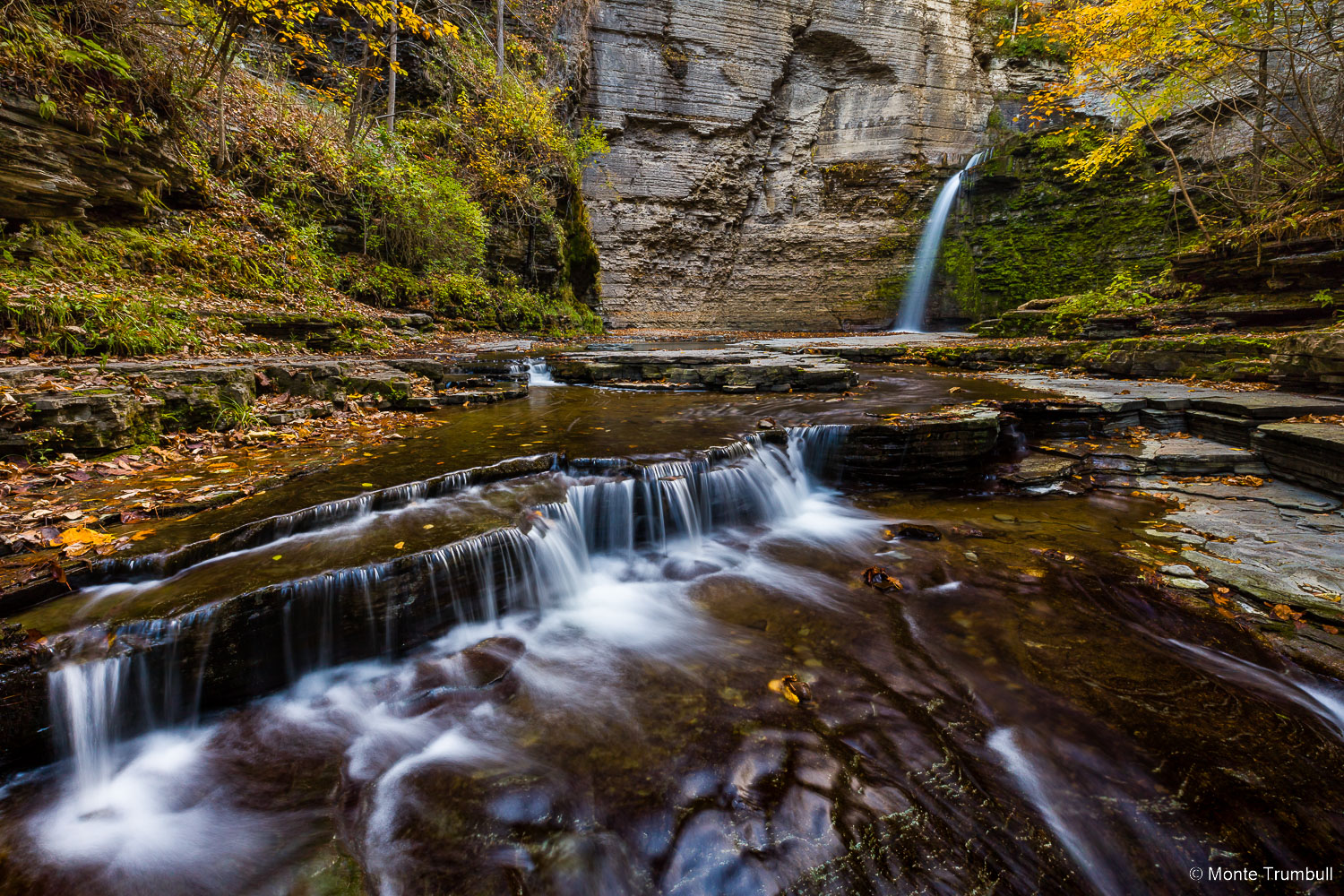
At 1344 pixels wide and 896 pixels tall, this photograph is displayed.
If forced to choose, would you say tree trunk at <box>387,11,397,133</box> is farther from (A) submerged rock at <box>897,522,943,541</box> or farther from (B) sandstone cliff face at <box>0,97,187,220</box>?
(A) submerged rock at <box>897,522,943,541</box>

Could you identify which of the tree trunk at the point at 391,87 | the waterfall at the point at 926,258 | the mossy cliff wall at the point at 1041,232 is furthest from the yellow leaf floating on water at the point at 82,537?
the waterfall at the point at 926,258

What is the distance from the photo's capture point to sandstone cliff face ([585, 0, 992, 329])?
63.3ft

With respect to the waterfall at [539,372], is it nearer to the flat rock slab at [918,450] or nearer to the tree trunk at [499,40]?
the flat rock slab at [918,450]

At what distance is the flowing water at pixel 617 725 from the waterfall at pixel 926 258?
65.1 ft

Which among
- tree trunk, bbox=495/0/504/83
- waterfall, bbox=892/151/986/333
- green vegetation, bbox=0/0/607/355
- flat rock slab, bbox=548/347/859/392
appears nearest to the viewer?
green vegetation, bbox=0/0/607/355

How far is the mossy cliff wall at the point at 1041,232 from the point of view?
52.2 ft

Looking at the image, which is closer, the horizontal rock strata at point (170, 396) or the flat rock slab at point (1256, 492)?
the horizontal rock strata at point (170, 396)

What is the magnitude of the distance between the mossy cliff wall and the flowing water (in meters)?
18.9

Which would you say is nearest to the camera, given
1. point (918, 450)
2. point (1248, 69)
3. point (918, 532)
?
point (918, 532)

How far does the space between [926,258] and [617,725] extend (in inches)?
900

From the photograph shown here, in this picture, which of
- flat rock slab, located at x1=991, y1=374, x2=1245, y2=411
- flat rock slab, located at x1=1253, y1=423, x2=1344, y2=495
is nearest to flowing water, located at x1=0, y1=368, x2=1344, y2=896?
flat rock slab, located at x1=1253, y1=423, x2=1344, y2=495

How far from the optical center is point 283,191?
9.31 m

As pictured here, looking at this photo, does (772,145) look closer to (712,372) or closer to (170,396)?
(712,372)

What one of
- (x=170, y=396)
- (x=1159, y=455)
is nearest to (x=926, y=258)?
(x=1159, y=455)
